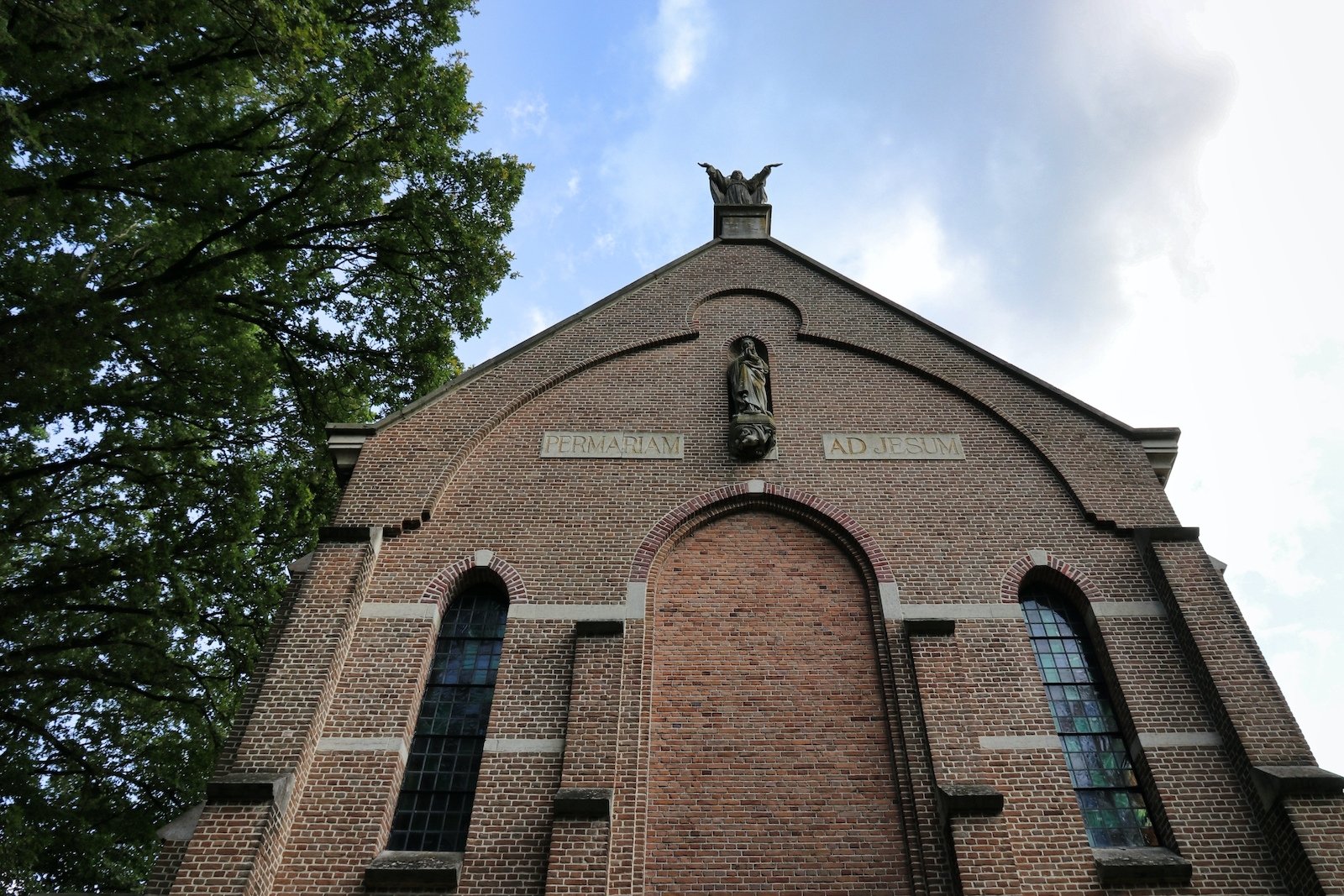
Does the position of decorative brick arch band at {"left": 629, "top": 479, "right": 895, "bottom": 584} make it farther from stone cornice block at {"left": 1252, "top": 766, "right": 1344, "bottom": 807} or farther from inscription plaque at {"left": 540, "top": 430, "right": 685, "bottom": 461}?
stone cornice block at {"left": 1252, "top": 766, "right": 1344, "bottom": 807}

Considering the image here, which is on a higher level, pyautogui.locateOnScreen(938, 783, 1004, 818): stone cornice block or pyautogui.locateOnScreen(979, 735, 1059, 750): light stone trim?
pyautogui.locateOnScreen(979, 735, 1059, 750): light stone trim

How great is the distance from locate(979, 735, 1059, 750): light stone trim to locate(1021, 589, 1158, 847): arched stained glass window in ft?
1.39

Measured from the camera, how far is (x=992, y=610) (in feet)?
34.7

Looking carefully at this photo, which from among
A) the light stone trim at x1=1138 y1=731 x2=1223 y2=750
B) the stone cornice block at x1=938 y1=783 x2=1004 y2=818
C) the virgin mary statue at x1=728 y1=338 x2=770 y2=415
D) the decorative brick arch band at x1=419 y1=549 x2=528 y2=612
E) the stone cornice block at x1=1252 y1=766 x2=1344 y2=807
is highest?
the virgin mary statue at x1=728 y1=338 x2=770 y2=415

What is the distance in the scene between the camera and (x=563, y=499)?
1166 cm

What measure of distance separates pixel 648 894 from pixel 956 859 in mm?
3026

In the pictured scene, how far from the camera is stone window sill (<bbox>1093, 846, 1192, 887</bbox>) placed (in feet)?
27.8

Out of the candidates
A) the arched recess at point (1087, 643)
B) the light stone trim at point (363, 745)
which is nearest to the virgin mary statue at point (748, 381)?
the arched recess at point (1087, 643)

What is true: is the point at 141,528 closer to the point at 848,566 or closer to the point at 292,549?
the point at 292,549

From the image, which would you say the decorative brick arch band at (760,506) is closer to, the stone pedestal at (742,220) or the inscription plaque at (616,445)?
the inscription plaque at (616,445)

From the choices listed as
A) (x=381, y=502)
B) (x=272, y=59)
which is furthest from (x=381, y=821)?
(x=272, y=59)

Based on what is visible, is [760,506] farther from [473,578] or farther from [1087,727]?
[1087,727]

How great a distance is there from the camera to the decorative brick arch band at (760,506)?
36.2ft

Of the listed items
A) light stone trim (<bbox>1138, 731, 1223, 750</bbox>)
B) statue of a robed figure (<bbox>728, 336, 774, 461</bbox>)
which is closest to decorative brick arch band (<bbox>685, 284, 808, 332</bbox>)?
statue of a robed figure (<bbox>728, 336, 774, 461</bbox>)
